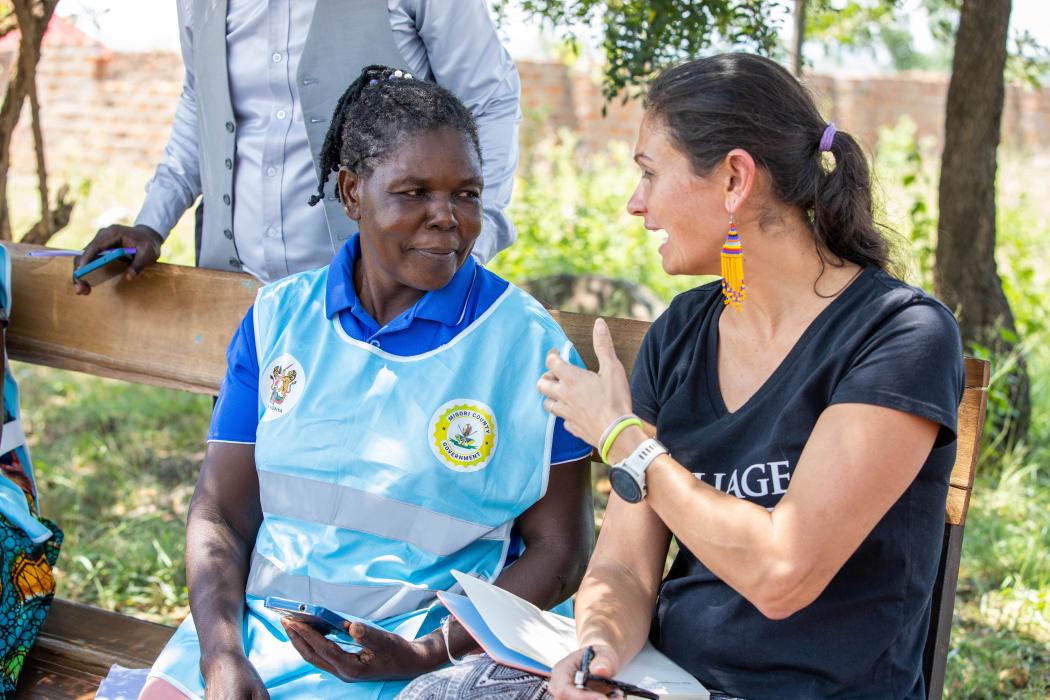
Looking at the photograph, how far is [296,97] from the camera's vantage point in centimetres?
292

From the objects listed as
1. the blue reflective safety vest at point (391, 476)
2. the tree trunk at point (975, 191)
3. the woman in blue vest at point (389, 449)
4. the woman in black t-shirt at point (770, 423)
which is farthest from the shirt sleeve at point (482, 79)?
the tree trunk at point (975, 191)

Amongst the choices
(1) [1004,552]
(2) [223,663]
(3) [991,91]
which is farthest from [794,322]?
(3) [991,91]

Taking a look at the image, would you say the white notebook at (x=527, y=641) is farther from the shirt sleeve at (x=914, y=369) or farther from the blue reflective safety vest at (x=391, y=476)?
the shirt sleeve at (x=914, y=369)

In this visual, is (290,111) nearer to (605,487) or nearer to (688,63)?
(688,63)

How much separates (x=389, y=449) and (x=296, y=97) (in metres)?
1.05

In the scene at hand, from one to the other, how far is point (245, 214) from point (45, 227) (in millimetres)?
1314

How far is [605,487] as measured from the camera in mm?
4648

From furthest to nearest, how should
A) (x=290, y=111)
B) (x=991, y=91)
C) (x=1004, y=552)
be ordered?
(x=991, y=91) < (x=1004, y=552) < (x=290, y=111)

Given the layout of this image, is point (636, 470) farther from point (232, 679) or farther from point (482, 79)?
point (482, 79)

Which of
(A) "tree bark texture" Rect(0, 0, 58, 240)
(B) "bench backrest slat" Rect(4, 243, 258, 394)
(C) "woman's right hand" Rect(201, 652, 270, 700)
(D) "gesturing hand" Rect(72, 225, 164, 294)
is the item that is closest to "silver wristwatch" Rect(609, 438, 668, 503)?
(C) "woman's right hand" Rect(201, 652, 270, 700)

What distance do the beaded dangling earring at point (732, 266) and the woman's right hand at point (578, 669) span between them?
0.65 meters

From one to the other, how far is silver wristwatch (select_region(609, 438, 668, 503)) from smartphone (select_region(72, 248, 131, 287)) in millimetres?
1790

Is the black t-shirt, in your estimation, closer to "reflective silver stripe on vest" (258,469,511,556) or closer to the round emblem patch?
"reflective silver stripe on vest" (258,469,511,556)

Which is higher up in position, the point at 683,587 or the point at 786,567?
the point at 786,567
